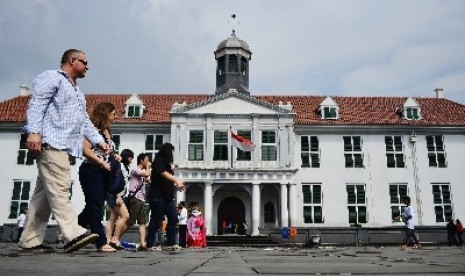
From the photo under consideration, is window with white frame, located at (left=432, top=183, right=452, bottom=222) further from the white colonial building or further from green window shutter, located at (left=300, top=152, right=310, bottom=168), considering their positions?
green window shutter, located at (left=300, top=152, right=310, bottom=168)

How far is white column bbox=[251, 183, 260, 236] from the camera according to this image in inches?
924

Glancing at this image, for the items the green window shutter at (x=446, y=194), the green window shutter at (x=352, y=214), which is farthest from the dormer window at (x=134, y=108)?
the green window shutter at (x=446, y=194)

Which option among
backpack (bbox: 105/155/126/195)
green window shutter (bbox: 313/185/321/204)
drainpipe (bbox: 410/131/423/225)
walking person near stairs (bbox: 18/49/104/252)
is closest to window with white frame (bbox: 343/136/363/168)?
green window shutter (bbox: 313/185/321/204)

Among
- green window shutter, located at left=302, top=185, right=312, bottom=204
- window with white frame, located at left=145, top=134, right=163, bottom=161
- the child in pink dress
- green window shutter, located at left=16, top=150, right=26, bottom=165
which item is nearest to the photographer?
the child in pink dress

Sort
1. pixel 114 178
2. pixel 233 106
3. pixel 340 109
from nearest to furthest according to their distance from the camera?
pixel 114 178
pixel 233 106
pixel 340 109

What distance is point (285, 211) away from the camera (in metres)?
24.0

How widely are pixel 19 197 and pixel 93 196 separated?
77.9 feet

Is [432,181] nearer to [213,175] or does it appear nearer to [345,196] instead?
[345,196]

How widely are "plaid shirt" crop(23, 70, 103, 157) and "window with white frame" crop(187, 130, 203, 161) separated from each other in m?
20.0

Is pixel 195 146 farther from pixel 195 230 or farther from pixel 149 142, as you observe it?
pixel 195 230

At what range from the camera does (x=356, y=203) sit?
2564 centimetres

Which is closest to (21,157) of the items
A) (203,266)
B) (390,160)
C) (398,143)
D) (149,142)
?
(149,142)

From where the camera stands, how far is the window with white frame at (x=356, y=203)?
25469 millimetres

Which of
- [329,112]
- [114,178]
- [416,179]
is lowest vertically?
[114,178]
